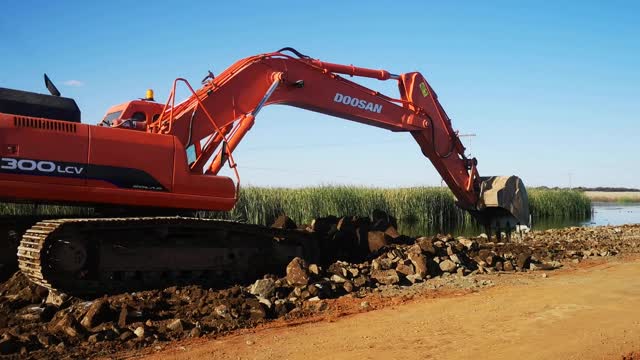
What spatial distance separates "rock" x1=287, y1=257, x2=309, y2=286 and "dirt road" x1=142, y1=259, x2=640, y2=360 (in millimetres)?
1287

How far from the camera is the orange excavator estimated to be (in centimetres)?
696

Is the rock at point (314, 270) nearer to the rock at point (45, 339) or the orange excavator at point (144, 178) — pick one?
the orange excavator at point (144, 178)

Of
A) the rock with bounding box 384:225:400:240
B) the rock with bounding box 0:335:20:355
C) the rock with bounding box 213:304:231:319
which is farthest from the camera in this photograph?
the rock with bounding box 384:225:400:240

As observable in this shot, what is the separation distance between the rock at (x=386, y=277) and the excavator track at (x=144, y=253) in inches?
54.2

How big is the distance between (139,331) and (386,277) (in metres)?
3.98

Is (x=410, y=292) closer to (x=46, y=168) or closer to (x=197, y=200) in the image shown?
(x=197, y=200)

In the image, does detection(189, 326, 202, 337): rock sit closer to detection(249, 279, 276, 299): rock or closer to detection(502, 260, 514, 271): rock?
detection(249, 279, 276, 299): rock

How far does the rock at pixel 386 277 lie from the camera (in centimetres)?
A: 855

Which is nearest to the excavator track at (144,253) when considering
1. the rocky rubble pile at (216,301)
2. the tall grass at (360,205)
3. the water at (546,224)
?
the rocky rubble pile at (216,301)

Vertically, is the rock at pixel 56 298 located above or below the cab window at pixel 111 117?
below

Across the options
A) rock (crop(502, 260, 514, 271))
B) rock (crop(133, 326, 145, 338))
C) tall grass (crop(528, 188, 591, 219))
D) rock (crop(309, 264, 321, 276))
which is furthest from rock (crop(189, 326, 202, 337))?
tall grass (crop(528, 188, 591, 219))

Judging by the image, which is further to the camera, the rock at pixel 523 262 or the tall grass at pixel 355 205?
the tall grass at pixel 355 205

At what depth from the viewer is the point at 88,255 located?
7395 millimetres

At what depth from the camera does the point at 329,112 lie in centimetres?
1045
